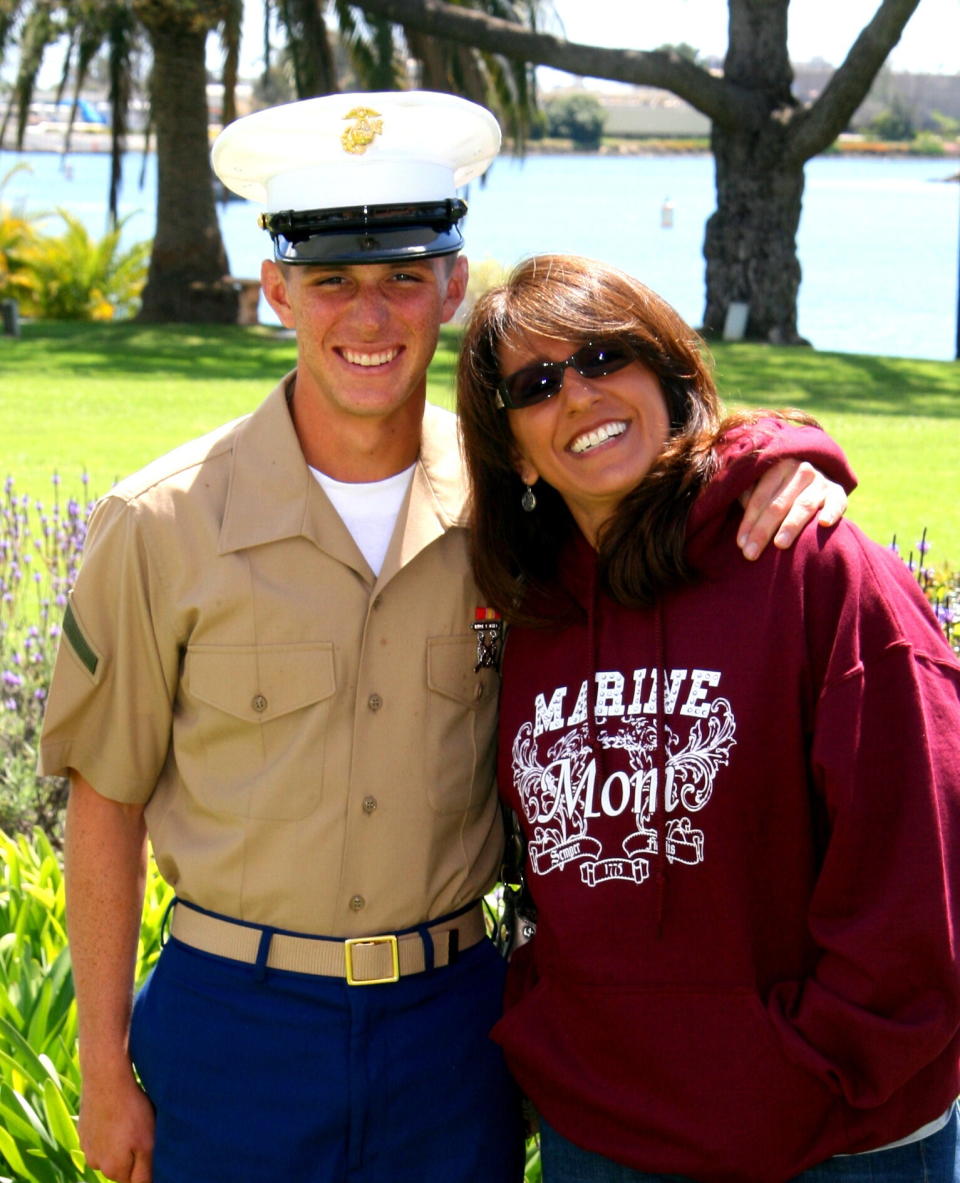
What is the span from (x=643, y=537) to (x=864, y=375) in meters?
13.2

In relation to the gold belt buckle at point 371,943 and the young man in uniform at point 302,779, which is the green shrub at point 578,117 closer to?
the young man in uniform at point 302,779

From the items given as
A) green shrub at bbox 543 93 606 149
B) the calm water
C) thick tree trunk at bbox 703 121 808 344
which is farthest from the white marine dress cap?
green shrub at bbox 543 93 606 149

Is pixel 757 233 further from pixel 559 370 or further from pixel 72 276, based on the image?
pixel 559 370

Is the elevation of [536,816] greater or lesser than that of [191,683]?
lesser

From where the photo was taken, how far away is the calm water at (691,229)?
1054 inches

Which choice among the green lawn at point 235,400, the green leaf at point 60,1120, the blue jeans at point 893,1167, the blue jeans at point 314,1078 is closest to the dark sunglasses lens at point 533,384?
the blue jeans at point 314,1078

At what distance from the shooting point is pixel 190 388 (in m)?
13.5

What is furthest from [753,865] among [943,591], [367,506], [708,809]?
[943,591]

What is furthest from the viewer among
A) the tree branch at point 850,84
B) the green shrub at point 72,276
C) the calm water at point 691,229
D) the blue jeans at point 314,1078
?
the calm water at point 691,229

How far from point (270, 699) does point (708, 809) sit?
77cm

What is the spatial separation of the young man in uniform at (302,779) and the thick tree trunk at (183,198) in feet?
53.3

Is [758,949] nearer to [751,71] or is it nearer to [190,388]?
[190,388]

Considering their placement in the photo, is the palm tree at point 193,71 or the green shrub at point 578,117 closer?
the palm tree at point 193,71

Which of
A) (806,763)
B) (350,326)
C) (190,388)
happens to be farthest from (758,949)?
(190,388)
